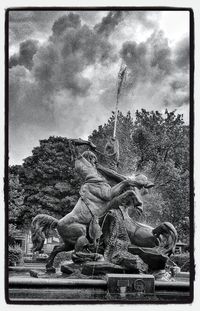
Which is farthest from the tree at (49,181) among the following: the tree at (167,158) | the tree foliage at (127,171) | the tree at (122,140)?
the tree at (167,158)

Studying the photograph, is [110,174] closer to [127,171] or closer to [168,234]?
[127,171]

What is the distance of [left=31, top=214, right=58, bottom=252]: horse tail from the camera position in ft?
24.2

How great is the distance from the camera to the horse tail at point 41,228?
7371 mm

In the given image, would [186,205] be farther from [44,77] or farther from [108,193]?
[44,77]

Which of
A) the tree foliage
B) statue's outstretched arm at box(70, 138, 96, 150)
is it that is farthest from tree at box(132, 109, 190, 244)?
statue's outstretched arm at box(70, 138, 96, 150)

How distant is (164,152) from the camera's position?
758 cm

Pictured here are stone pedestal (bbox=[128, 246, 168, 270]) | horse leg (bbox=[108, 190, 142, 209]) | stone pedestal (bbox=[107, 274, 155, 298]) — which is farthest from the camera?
horse leg (bbox=[108, 190, 142, 209])

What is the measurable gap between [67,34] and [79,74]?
455 millimetres

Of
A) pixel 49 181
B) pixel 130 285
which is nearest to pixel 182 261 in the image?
pixel 130 285

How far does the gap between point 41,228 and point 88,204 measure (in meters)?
0.55

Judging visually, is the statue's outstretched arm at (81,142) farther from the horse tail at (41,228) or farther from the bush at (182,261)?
the bush at (182,261)

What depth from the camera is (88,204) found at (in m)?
7.41

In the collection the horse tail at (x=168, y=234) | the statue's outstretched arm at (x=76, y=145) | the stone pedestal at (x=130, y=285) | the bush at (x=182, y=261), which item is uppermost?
the statue's outstretched arm at (x=76, y=145)

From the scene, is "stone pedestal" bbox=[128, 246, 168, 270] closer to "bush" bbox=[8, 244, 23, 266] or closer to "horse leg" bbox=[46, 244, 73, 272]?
"horse leg" bbox=[46, 244, 73, 272]
